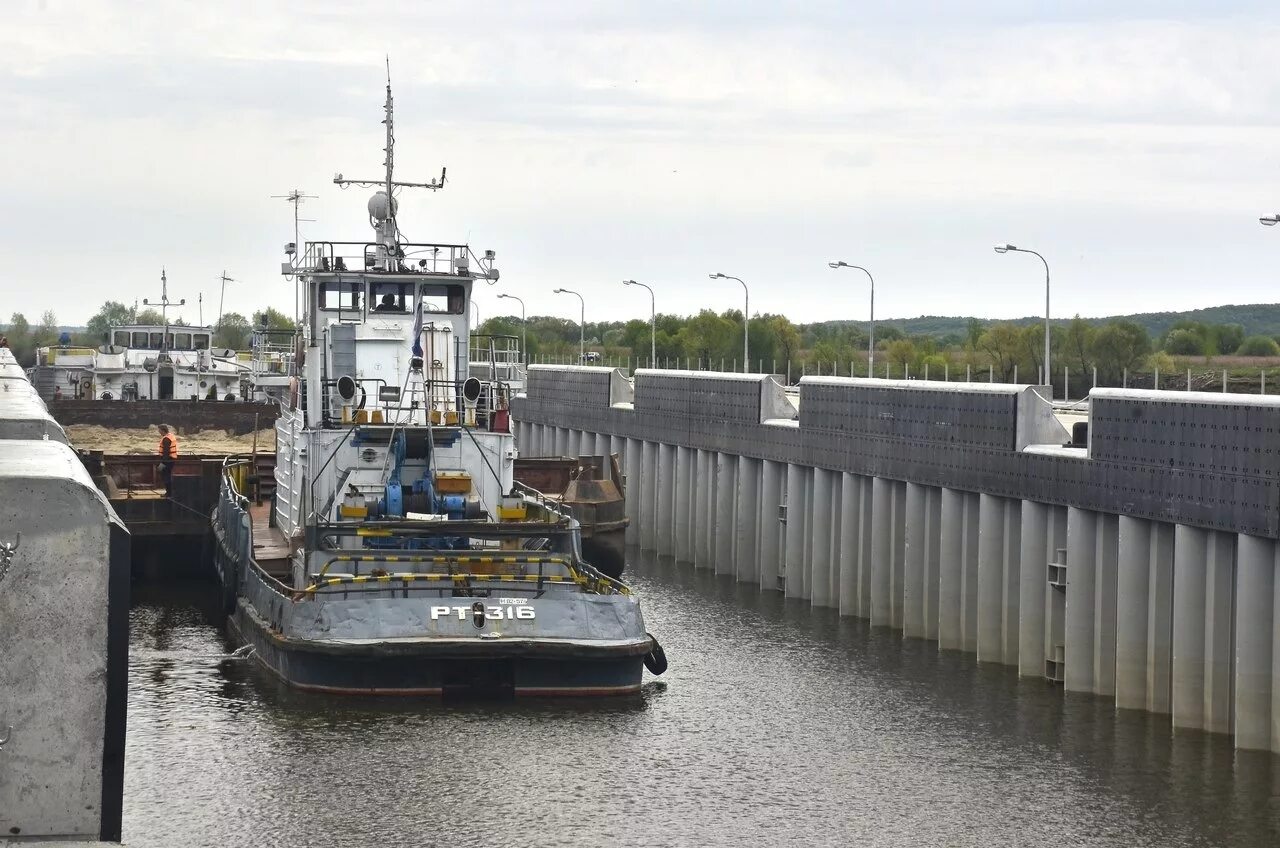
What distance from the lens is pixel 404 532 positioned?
2503cm

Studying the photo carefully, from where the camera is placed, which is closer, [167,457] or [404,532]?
[404,532]

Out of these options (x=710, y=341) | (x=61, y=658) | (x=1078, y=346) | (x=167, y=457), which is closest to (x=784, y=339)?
(x=710, y=341)

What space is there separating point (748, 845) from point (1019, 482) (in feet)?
34.1

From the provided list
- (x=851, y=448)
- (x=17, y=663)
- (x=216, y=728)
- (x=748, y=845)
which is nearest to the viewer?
(x=17, y=663)

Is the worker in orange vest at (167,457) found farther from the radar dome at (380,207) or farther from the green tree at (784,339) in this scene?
the green tree at (784,339)

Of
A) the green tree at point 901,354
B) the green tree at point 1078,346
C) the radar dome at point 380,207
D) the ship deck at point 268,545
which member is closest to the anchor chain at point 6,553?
the ship deck at point 268,545

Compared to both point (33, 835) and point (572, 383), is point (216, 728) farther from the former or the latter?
point (572, 383)

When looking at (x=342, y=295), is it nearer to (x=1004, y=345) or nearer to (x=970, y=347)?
(x=1004, y=345)

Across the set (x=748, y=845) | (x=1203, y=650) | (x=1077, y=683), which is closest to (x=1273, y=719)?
(x=1203, y=650)

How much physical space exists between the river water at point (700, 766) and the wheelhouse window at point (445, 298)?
698 cm

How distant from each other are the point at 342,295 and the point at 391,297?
0.85 m

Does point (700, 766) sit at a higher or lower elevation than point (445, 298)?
lower

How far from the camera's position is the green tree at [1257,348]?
248ft

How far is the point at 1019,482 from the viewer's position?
1045 inches
